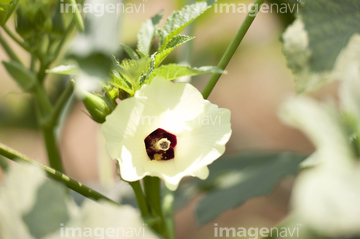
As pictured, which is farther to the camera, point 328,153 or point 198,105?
point 198,105

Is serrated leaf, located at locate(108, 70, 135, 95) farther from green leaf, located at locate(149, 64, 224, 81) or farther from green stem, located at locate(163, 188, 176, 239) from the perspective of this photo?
green stem, located at locate(163, 188, 176, 239)

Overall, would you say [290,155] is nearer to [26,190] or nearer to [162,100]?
[162,100]

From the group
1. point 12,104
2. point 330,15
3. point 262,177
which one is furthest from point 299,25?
point 12,104

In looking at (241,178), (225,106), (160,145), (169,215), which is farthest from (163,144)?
(225,106)

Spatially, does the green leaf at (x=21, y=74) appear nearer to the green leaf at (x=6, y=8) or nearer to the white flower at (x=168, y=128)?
the green leaf at (x=6, y=8)

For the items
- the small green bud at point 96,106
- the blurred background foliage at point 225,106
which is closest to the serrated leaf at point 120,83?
the small green bud at point 96,106

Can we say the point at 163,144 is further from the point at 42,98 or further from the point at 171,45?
the point at 42,98
